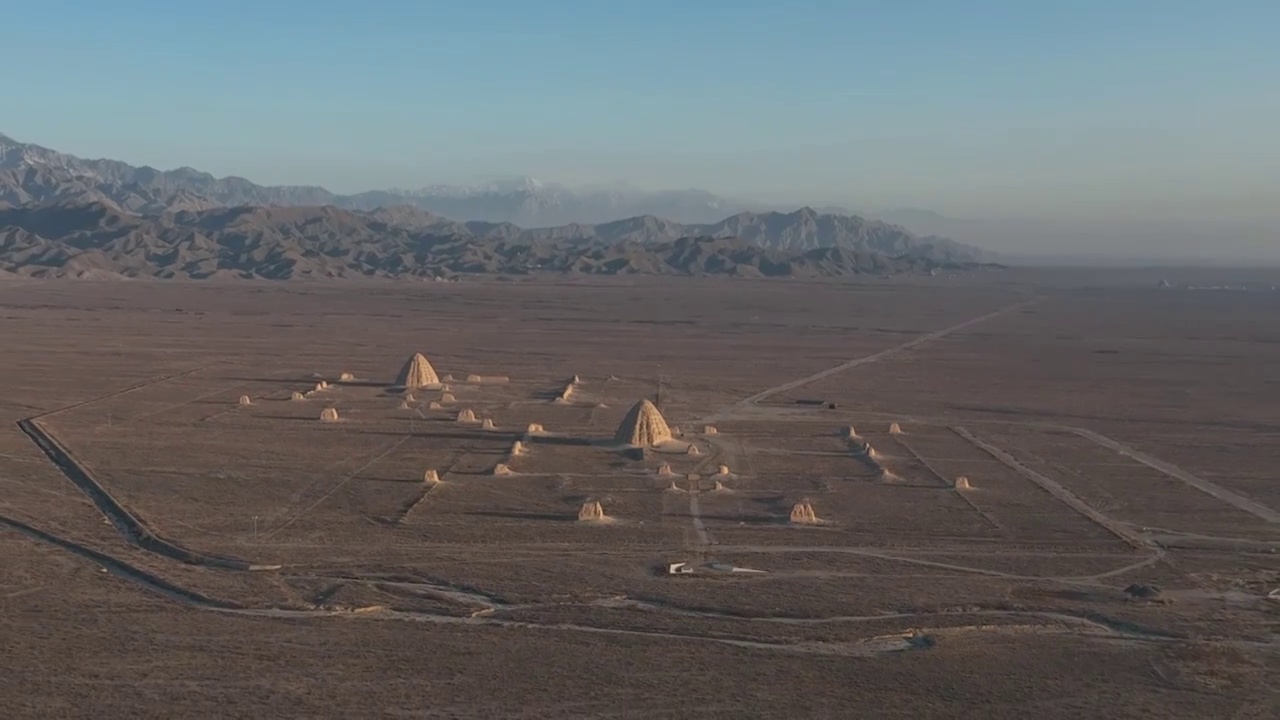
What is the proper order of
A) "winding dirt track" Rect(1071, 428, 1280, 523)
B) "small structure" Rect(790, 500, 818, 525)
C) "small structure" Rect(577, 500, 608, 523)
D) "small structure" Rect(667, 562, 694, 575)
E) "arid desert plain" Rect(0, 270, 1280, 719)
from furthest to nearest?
"winding dirt track" Rect(1071, 428, 1280, 523) < "small structure" Rect(790, 500, 818, 525) < "small structure" Rect(577, 500, 608, 523) < "small structure" Rect(667, 562, 694, 575) < "arid desert plain" Rect(0, 270, 1280, 719)

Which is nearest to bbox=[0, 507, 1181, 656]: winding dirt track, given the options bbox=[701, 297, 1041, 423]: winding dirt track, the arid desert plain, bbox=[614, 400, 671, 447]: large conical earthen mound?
the arid desert plain

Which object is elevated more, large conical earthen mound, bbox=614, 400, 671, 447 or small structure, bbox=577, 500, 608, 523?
large conical earthen mound, bbox=614, 400, 671, 447

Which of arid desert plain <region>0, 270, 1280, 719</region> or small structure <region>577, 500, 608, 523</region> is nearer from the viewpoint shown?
arid desert plain <region>0, 270, 1280, 719</region>

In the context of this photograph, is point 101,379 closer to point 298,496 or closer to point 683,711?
point 298,496

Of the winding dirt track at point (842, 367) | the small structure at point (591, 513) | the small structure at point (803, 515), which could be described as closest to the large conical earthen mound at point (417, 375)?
the winding dirt track at point (842, 367)

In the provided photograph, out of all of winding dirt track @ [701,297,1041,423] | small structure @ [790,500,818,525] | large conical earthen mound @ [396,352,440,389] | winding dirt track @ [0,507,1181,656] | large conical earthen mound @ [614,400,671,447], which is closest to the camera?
winding dirt track @ [0,507,1181,656]

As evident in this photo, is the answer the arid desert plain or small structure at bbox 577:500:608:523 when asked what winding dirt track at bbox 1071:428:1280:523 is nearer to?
the arid desert plain

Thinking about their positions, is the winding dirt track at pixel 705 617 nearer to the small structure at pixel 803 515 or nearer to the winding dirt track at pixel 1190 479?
the small structure at pixel 803 515
